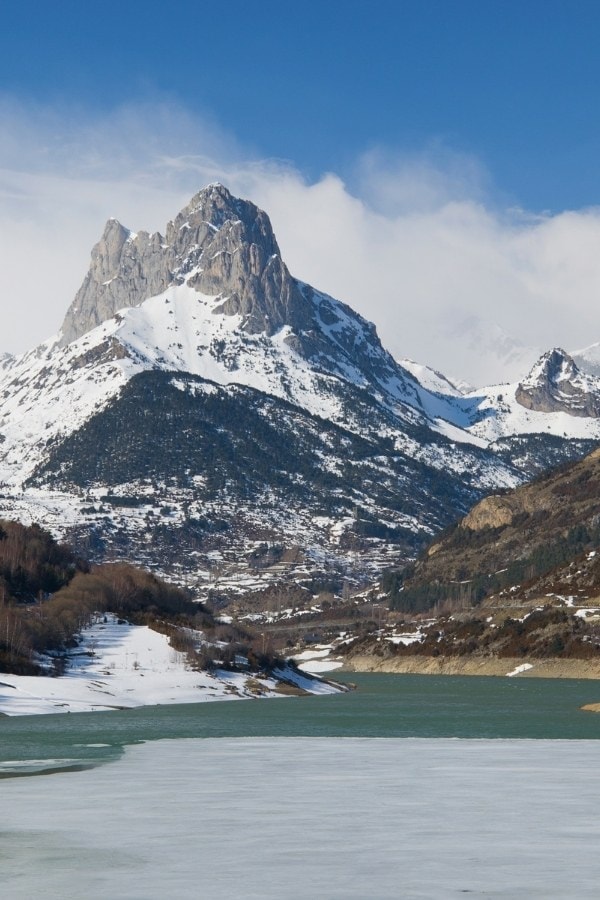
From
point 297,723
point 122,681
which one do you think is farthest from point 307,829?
point 122,681

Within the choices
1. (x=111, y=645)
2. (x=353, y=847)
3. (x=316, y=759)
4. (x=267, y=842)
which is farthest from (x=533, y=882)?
(x=111, y=645)

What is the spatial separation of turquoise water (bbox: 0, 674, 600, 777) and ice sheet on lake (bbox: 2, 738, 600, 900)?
14.8 meters

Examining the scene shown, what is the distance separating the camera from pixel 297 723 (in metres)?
125

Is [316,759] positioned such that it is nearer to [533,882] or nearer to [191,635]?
[533,882]

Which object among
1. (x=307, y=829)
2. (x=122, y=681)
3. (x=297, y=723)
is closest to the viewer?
(x=307, y=829)

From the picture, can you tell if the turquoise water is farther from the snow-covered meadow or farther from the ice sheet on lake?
the ice sheet on lake

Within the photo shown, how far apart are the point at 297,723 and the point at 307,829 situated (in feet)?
257

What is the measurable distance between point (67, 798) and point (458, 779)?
67.7ft

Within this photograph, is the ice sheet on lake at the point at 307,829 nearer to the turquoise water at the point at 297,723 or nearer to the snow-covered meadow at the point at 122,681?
the turquoise water at the point at 297,723

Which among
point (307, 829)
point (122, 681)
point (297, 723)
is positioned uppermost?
point (122, 681)

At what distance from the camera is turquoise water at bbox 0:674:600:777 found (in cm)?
9362

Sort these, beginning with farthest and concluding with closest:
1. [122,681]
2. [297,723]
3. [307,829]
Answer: [122,681] < [297,723] < [307,829]

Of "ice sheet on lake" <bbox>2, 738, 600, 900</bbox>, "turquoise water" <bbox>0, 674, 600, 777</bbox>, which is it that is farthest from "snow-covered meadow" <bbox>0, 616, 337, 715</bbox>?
"ice sheet on lake" <bbox>2, 738, 600, 900</bbox>

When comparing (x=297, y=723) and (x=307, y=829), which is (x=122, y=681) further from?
(x=307, y=829)
